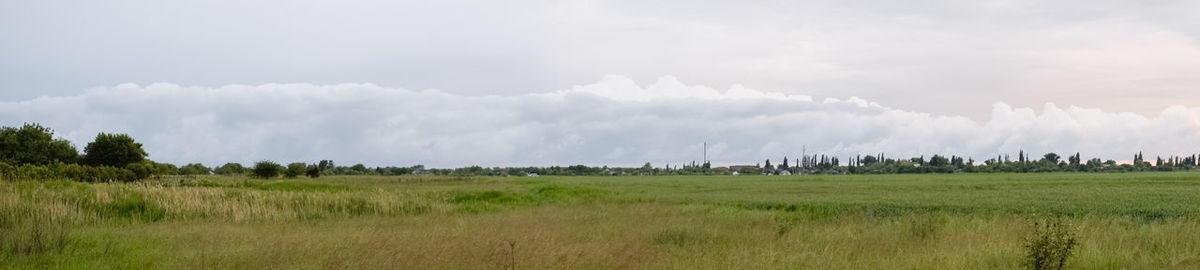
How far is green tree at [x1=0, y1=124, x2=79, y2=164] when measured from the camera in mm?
49656

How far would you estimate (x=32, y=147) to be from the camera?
169ft

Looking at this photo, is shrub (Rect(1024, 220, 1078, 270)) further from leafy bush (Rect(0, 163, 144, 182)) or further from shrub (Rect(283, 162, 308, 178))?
shrub (Rect(283, 162, 308, 178))

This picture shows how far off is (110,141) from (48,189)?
36052 mm

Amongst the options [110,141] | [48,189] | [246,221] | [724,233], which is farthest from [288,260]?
[110,141]

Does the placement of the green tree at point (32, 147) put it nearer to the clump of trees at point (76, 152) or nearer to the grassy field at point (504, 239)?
the clump of trees at point (76, 152)

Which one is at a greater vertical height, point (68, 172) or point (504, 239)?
point (68, 172)

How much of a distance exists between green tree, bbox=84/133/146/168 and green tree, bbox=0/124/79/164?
2022 millimetres

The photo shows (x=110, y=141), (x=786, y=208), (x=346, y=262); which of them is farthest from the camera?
(x=110, y=141)

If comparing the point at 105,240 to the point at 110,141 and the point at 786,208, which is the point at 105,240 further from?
the point at 110,141

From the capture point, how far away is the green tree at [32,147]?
49.7 meters

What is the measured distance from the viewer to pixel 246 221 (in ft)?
67.7

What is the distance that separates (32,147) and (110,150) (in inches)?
192

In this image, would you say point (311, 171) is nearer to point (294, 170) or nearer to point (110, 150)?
point (294, 170)

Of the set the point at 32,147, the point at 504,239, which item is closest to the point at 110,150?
the point at 32,147
